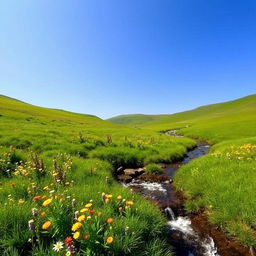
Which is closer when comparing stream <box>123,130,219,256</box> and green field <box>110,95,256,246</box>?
stream <box>123,130,219,256</box>

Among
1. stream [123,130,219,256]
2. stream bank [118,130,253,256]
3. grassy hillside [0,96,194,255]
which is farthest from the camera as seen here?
stream [123,130,219,256]

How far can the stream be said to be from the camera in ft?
22.1

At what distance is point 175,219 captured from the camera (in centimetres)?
866

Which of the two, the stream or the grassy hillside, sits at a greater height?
the grassy hillside

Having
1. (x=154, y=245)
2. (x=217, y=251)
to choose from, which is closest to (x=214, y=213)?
(x=217, y=251)

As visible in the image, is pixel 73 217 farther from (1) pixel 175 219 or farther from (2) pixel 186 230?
(1) pixel 175 219

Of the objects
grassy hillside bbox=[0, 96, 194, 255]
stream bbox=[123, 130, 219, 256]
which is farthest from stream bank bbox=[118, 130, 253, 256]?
grassy hillside bbox=[0, 96, 194, 255]

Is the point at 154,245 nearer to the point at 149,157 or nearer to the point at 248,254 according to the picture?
the point at 248,254

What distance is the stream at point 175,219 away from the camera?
22.1ft

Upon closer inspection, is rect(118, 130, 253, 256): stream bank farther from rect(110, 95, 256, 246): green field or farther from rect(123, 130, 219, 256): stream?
rect(110, 95, 256, 246): green field

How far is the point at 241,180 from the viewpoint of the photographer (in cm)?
953

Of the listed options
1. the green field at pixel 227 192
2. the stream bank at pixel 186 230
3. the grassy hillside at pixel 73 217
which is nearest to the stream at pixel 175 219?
the stream bank at pixel 186 230

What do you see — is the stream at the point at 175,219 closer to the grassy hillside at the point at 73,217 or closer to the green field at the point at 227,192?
the green field at the point at 227,192

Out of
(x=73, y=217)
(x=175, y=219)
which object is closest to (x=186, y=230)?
(x=175, y=219)
